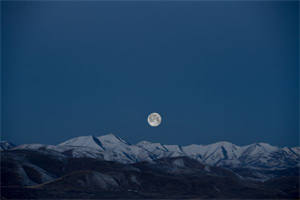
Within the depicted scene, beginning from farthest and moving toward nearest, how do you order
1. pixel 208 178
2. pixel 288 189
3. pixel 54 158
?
pixel 54 158
pixel 208 178
pixel 288 189

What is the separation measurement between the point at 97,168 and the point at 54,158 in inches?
980

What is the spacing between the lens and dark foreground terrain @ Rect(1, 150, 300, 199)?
127 meters

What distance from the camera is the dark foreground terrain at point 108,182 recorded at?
127 metres

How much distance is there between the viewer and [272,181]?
173 metres

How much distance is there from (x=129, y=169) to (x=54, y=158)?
41.4m

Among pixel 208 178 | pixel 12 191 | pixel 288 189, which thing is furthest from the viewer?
pixel 208 178

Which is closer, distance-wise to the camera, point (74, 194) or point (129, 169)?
point (74, 194)

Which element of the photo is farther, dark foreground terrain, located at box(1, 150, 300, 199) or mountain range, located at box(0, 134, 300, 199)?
mountain range, located at box(0, 134, 300, 199)

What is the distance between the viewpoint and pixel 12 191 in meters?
115

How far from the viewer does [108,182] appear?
141 metres

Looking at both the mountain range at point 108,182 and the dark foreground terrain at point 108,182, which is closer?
the dark foreground terrain at point 108,182

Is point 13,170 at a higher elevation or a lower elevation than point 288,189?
higher

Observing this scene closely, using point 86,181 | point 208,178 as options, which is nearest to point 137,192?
point 86,181

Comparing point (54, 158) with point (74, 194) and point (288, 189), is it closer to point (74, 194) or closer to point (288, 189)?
point (74, 194)
